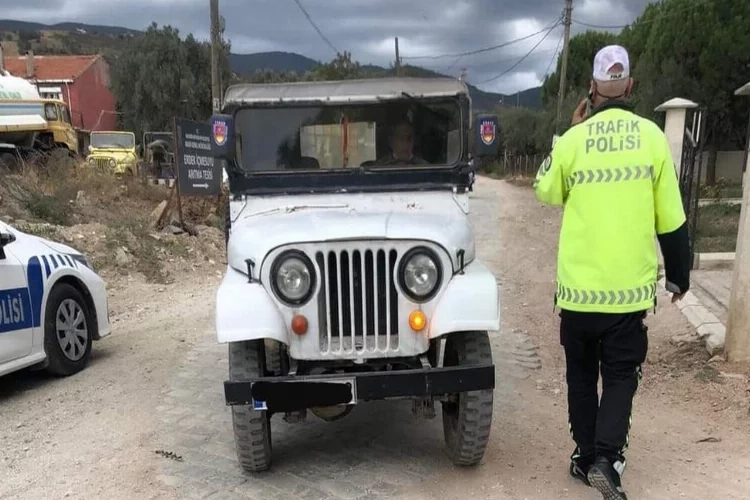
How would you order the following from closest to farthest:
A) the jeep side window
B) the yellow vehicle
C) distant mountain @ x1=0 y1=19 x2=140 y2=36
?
the yellow vehicle → the jeep side window → distant mountain @ x1=0 y1=19 x2=140 y2=36

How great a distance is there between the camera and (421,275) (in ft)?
11.4

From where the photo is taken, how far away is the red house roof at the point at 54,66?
141 feet

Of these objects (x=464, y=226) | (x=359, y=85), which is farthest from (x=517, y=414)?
(x=359, y=85)

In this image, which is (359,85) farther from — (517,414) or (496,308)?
(517,414)

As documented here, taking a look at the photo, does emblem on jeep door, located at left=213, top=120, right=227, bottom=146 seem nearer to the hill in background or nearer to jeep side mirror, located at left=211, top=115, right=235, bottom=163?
jeep side mirror, located at left=211, top=115, right=235, bottom=163

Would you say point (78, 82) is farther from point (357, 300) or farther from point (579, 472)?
point (579, 472)

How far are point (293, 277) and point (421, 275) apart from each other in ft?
2.16

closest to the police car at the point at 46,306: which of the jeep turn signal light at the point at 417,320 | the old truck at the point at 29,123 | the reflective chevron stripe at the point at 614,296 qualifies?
the jeep turn signal light at the point at 417,320

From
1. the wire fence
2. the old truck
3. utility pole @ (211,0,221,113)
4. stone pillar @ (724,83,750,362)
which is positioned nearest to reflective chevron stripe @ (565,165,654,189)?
stone pillar @ (724,83,750,362)

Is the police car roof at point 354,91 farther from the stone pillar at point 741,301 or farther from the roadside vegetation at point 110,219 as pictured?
the roadside vegetation at point 110,219

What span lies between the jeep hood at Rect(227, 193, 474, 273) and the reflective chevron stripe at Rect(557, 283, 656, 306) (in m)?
0.67

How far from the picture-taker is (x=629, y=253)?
314 cm

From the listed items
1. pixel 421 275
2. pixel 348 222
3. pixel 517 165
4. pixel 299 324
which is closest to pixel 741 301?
pixel 421 275

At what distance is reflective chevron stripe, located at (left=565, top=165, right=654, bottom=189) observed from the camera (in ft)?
10.2
